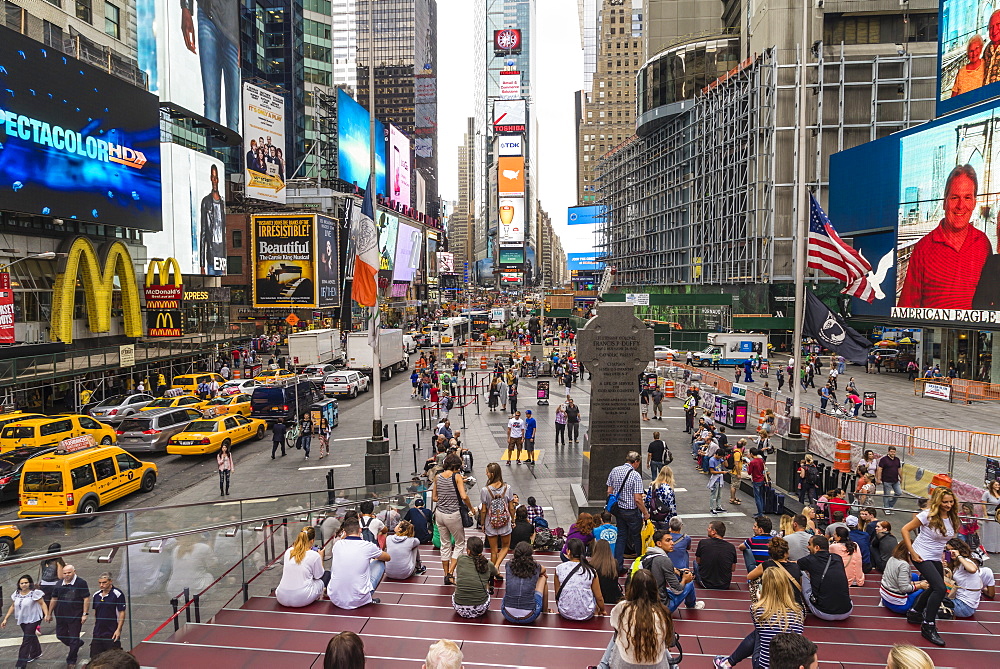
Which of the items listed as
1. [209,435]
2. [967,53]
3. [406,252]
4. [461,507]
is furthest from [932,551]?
[406,252]

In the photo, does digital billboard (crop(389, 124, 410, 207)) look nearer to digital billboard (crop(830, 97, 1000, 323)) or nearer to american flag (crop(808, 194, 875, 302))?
digital billboard (crop(830, 97, 1000, 323))

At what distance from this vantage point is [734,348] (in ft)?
150

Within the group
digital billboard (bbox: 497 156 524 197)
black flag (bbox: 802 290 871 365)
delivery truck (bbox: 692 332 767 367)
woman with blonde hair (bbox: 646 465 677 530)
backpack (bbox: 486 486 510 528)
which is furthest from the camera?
digital billboard (bbox: 497 156 524 197)

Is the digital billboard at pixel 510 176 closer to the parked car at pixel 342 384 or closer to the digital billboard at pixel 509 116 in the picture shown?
the digital billboard at pixel 509 116

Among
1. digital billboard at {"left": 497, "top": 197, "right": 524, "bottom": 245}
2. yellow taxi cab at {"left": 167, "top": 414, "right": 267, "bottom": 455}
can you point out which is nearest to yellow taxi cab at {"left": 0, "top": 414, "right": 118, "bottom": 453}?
yellow taxi cab at {"left": 167, "top": 414, "right": 267, "bottom": 455}

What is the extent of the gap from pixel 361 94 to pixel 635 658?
179538 millimetres

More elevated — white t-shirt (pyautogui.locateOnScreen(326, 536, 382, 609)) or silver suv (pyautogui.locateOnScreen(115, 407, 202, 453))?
white t-shirt (pyautogui.locateOnScreen(326, 536, 382, 609))

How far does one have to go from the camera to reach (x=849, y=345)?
15.5 meters

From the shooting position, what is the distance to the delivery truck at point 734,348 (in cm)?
4522

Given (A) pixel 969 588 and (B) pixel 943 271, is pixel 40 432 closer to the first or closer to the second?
(A) pixel 969 588

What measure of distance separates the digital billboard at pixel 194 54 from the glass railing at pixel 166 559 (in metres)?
46.1

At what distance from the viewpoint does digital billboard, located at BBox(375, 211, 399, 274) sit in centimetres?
7824

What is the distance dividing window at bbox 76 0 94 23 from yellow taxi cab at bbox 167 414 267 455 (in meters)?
26.0

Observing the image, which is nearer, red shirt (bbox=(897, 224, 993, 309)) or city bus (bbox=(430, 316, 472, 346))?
red shirt (bbox=(897, 224, 993, 309))
